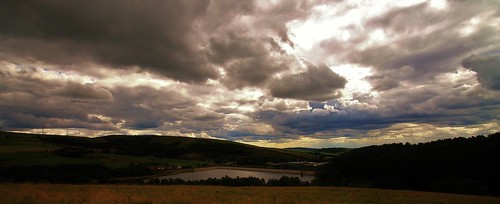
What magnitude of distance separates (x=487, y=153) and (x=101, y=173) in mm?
118789

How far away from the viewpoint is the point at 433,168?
8650 centimetres

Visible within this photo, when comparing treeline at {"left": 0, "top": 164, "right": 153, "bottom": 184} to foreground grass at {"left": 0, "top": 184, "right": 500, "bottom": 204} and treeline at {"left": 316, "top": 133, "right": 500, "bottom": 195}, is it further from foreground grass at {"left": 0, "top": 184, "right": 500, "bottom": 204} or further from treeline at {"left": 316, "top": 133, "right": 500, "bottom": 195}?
treeline at {"left": 316, "top": 133, "right": 500, "bottom": 195}

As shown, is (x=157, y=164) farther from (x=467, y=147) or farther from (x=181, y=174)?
(x=467, y=147)

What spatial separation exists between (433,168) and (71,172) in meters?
112

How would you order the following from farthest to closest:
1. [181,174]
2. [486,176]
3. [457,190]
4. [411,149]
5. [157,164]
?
[157,164] < [181,174] < [411,149] < [486,176] < [457,190]

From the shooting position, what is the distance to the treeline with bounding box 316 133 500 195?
73.6 meters

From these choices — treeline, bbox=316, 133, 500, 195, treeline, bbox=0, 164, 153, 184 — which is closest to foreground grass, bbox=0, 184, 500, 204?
treeline, bbox=316, 133, 500, 195

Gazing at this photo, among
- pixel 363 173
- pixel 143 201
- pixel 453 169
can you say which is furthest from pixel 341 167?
pixel 143 201

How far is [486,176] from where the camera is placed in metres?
75.7

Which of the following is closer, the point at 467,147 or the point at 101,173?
the point at 467,147

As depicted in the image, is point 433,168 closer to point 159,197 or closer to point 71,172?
point 159,197

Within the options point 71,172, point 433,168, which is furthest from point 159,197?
point 71,172

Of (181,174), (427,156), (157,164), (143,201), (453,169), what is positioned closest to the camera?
(143,201)

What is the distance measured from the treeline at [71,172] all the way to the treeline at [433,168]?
7485cm
